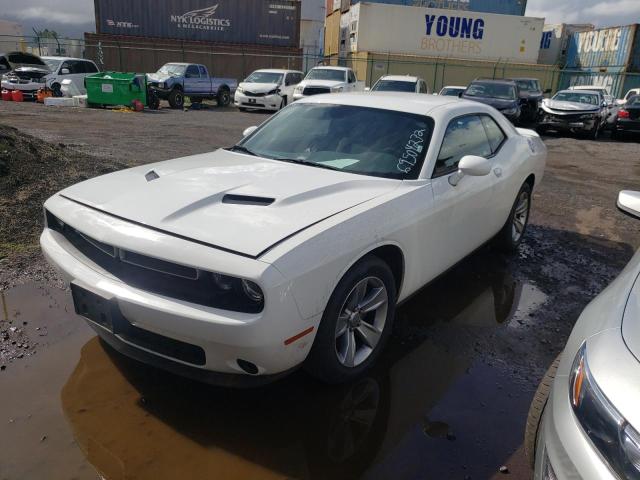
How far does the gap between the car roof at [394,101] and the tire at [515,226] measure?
114 centimetres

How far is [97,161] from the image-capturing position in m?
7.39

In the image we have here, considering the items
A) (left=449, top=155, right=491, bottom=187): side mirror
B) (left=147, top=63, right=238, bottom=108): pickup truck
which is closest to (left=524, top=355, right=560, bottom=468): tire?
(left=449, top=155, right=491, bottom=187): side mirror

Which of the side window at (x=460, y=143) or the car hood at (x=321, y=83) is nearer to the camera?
the side window at (x=460, y=143)

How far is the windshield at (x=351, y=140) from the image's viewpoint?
345 cm

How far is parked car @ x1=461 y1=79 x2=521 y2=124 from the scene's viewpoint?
15.7m

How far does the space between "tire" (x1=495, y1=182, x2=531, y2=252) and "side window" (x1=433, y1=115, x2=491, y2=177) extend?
0.85 metres

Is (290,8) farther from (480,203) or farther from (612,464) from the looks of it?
(612,464)

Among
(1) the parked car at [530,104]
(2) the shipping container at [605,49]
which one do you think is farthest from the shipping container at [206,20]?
(2) the shipping container at [605,49]

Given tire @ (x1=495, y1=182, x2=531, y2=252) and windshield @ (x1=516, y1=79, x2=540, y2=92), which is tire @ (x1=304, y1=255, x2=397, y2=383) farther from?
windshield @ (x1=516, y1=79, x2=540, y2=92)

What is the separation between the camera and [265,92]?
19.7 meters

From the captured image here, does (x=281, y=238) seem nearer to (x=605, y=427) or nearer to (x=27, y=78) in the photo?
(x=605, y=427)

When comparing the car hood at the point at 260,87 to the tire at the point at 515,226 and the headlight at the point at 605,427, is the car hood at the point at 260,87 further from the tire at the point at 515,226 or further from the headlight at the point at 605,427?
the headlight at the point at 605,427

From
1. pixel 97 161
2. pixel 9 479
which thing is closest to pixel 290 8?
pixel 97 161

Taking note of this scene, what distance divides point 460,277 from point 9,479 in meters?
3.63
